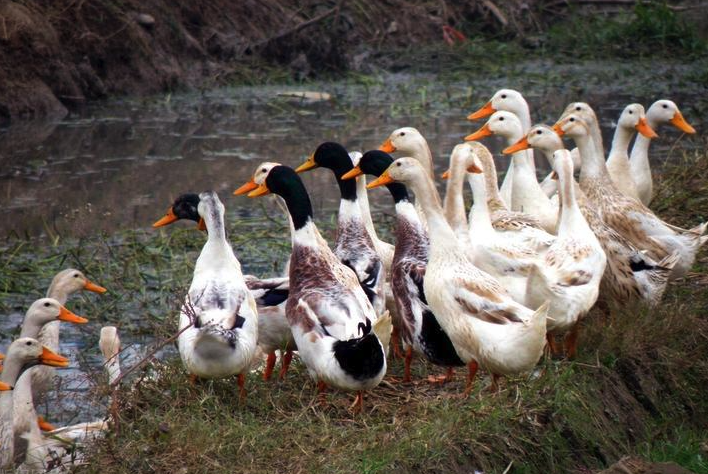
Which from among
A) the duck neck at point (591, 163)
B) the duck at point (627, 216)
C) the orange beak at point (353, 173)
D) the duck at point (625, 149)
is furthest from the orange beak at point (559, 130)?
the orange beak at point (353, 173)

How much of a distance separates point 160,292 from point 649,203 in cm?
354

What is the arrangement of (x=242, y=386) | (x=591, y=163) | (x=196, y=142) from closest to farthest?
(x=242, y=386), (x=591, y=163), (x=196, y=142)

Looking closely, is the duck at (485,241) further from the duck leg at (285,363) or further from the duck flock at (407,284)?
the duck leg at (285,363)

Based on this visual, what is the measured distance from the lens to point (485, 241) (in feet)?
22.7

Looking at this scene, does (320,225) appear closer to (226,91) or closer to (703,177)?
(703,177)

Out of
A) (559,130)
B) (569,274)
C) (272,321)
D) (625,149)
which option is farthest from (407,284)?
(625,149)

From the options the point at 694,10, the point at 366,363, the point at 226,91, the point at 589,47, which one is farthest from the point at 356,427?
the point at 694,10

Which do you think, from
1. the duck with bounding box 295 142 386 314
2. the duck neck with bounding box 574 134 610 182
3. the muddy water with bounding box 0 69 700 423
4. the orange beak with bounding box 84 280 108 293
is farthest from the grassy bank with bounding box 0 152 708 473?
the muddy water with bounding box 0 69 700 423

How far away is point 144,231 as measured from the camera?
9766 mm

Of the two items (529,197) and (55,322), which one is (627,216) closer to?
(529,197)

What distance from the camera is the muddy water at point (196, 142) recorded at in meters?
10.5

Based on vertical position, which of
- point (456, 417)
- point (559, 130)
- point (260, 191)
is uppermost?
point (260, 191)

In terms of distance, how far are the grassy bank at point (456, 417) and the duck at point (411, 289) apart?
166mm

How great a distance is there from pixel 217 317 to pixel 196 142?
722 centimetres
